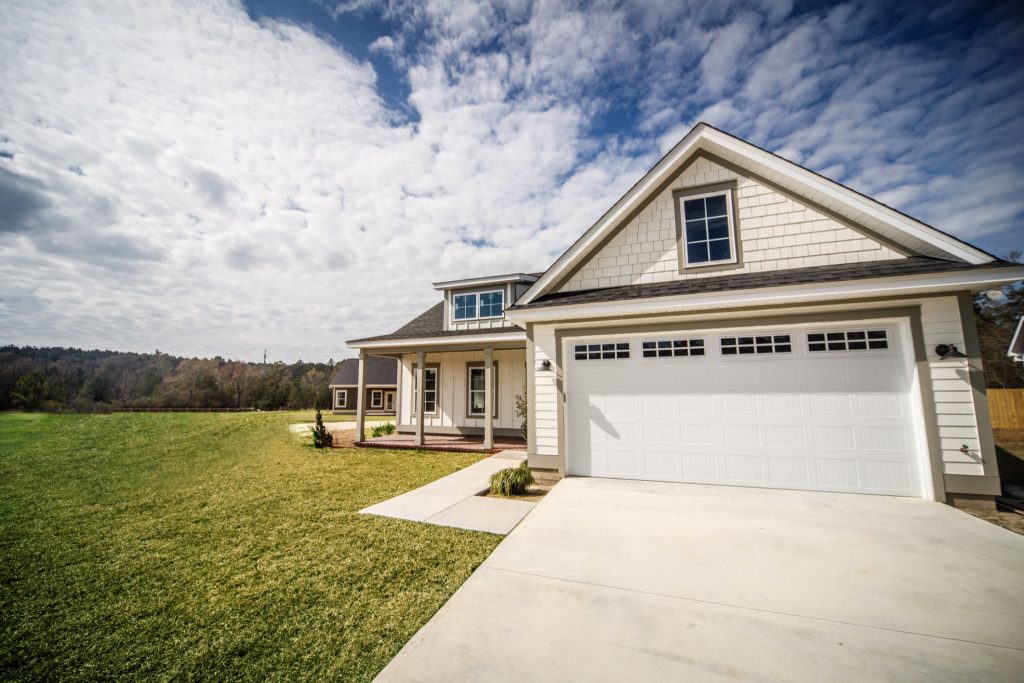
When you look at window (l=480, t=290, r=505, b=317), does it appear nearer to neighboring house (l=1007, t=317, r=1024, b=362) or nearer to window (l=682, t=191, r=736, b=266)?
window (l=682, t=191, r=736, b=266)

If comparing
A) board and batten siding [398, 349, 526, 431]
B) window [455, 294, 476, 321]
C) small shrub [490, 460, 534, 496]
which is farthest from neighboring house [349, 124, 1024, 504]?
window [455, 294, 476, 321]

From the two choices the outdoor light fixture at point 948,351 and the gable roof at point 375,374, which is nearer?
the outdoor light fixture at point 948,351

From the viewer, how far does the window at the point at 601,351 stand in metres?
7.47

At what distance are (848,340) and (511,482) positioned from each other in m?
6.14

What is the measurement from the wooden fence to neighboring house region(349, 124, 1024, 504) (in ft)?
51.5

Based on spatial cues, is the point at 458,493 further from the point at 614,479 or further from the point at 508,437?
the point at 508,437

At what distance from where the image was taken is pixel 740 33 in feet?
24.3

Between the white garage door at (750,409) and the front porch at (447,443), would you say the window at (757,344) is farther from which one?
the front porch at (447,443)

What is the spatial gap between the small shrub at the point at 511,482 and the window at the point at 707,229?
529 centimetres

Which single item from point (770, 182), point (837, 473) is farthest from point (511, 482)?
point (770, 182)

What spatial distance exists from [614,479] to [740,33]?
8939mm

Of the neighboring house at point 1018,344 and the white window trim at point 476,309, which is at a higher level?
the white window trim at point 476,309

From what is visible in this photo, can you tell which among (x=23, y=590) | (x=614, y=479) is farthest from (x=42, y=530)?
(x=614, y=479)

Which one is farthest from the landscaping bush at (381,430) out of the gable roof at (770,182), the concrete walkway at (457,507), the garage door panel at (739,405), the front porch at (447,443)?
the garage door panel at (739,405)
